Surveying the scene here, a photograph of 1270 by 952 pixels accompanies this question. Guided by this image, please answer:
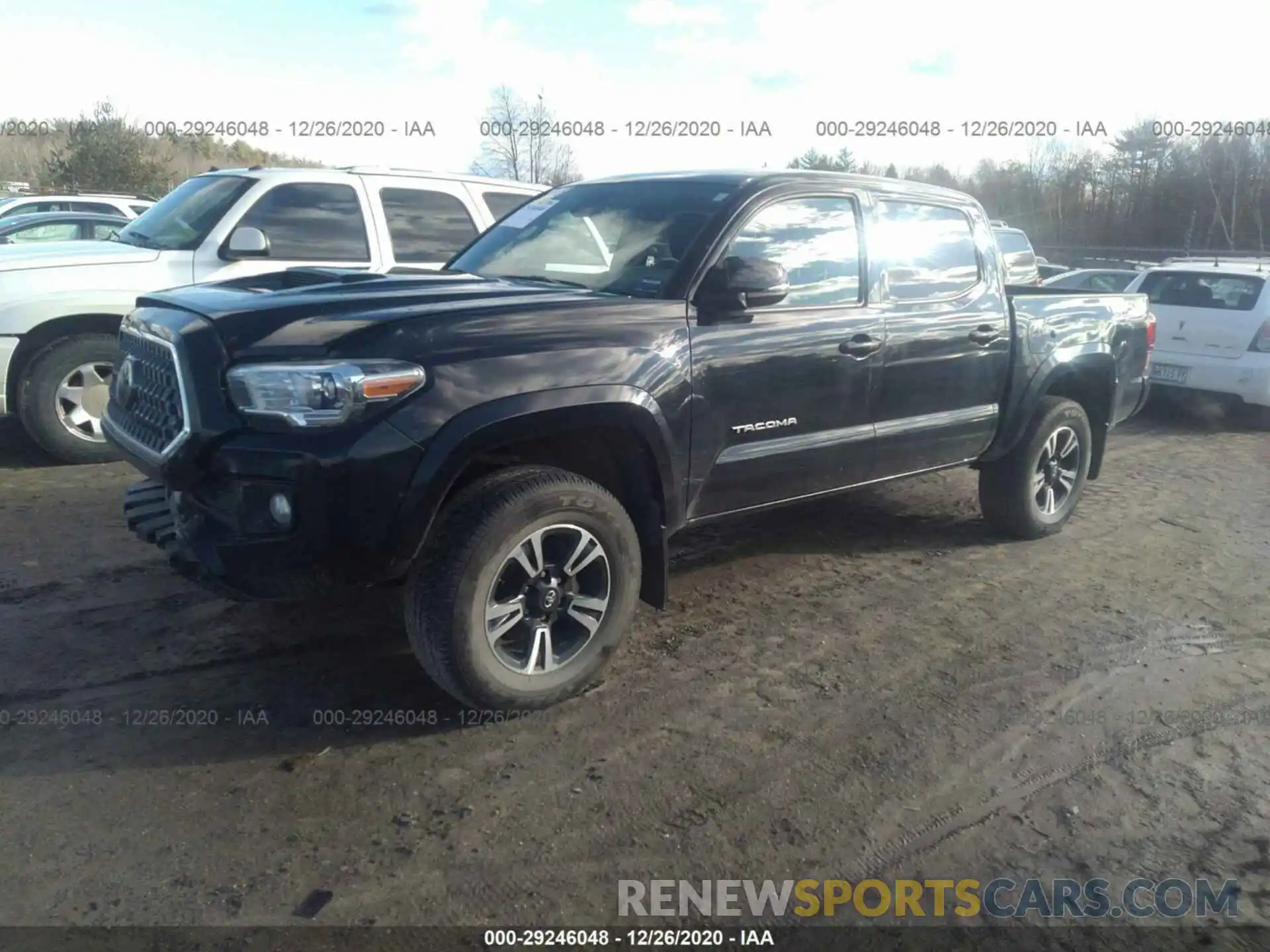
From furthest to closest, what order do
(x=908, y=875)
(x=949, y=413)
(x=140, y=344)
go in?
→ (x=949, y=413) < (x=140, y=344) < (x=908, y=875)

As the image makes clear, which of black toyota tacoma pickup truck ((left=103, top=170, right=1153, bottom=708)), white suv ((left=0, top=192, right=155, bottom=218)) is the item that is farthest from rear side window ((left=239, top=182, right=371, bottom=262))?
white suv ((left=0, top=192, right=155, bottom=218))

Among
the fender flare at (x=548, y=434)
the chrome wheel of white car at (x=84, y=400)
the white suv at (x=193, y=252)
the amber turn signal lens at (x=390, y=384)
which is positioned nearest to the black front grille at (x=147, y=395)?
the amber turn signal lens at (x=390, y=384)

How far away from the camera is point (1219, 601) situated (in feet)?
17.1

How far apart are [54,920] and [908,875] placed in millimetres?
2267

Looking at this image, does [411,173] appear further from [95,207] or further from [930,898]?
[95,207]

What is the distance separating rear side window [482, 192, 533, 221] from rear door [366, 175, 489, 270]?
16 cm

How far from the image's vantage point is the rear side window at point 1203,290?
32.8 ft

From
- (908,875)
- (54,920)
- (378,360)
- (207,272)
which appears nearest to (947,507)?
(908,875)

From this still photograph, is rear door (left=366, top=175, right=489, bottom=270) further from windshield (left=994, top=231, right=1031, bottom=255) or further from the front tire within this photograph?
windshield (left=994, top=231, right=1031, bottom=255)

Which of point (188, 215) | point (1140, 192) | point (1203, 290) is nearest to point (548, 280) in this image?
point (188, 215)

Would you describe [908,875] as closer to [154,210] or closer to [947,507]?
[947,507]

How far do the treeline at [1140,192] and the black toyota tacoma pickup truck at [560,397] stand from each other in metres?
23.4

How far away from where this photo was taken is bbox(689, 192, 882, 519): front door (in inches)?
162

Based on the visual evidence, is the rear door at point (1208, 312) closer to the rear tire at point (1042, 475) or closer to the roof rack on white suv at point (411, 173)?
the rear tire at point (1042, 475)
